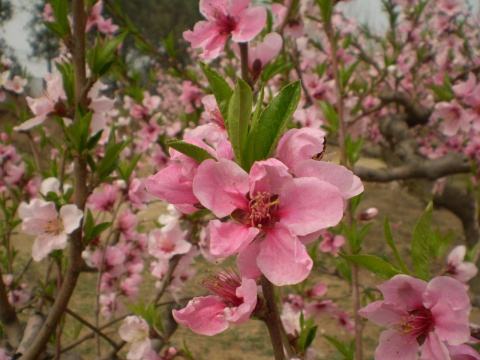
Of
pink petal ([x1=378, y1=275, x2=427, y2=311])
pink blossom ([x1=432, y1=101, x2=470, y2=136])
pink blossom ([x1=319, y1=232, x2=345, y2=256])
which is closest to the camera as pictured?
pink petal ([x1=378, y1=275, x2=427, y2=311])

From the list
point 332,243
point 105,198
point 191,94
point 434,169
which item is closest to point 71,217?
point 105,198

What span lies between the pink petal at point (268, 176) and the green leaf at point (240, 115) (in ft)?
0.14

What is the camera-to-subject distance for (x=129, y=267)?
226 cm

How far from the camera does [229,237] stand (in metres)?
0.48

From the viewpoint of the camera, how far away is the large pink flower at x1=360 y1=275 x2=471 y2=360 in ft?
1.77

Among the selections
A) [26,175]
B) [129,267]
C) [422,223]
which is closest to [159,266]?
[129,267]

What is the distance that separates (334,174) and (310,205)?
1.5 inches

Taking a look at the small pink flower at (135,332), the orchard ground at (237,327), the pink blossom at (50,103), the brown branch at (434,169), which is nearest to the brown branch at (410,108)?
the brown branch at (434,169)

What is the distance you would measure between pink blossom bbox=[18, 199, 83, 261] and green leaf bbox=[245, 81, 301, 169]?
76cm

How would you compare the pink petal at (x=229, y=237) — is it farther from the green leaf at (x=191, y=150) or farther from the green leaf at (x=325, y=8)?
the green leaf at (x=325, y=8)

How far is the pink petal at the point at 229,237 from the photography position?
0.46 metres

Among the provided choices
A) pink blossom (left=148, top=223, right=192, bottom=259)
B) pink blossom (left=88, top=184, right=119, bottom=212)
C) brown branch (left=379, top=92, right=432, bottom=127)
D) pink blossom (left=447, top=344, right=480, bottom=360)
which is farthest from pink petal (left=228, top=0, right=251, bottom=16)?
brown branch (left=379, top=92, right=432, bottom=127)

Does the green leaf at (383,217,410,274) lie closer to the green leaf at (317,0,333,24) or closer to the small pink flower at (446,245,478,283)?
the small pink flower at (446,245,478,283)

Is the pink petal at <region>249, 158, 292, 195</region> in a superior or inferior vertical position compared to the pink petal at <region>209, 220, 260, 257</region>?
superior
